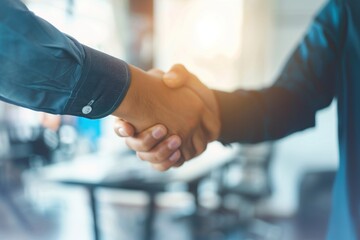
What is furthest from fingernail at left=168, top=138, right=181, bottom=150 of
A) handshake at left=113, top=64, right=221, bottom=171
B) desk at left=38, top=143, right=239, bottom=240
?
desk at left=38, top=143, right=239, bottom=240

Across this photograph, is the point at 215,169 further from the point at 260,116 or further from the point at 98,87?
the point at 98,87

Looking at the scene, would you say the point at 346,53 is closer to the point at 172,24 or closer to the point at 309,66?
the point at 309,66

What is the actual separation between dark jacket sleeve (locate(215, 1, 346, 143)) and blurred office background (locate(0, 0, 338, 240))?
1.12 metres

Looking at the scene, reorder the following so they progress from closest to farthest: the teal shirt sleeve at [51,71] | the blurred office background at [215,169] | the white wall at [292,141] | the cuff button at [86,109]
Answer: the teal shirt sleeve at [51,71], the cuff button at [86,109], the blurred office background at [215,169], the white wall at [292,141]

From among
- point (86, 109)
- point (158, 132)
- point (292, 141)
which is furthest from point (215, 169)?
point (86, 109)

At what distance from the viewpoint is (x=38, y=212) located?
1.70m

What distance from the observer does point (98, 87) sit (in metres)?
0.51

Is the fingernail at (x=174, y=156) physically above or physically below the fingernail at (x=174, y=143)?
below

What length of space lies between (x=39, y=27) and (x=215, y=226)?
2.26m

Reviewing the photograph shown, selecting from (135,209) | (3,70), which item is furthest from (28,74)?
(135,209)

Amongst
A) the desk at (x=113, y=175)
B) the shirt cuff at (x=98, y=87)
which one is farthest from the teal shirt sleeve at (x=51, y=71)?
the desk at (x=113, y=175)

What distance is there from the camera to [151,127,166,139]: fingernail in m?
0.63

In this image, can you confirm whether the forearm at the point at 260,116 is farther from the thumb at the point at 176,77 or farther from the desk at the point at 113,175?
the desk at the point at 113,175

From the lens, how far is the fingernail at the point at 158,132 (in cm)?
63
